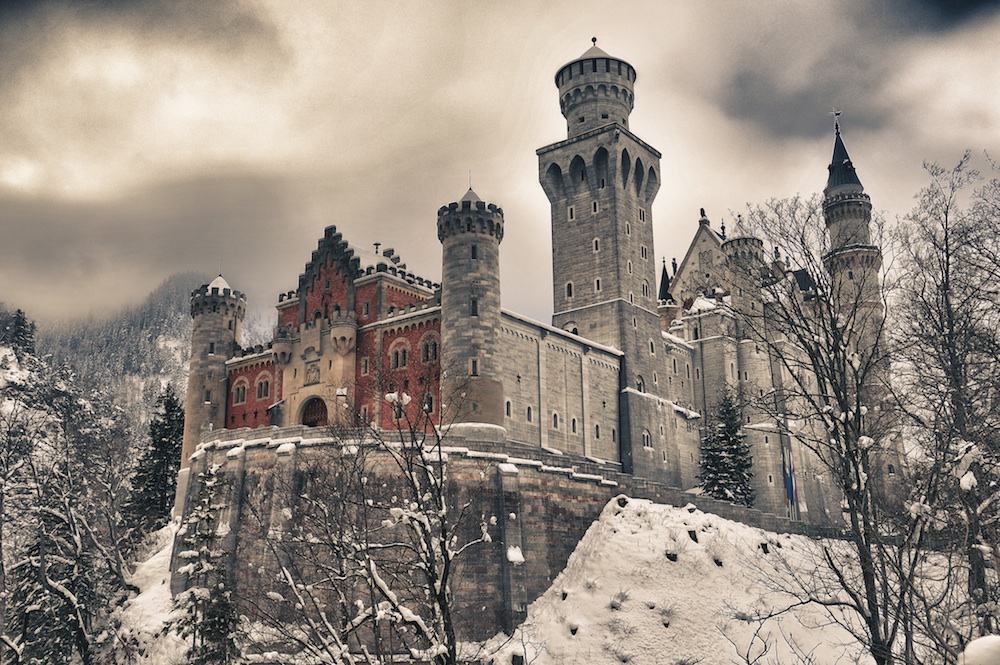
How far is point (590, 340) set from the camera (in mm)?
58656

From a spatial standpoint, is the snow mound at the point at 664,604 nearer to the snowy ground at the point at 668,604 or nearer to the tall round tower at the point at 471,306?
the snowy ground at the point at 668,604

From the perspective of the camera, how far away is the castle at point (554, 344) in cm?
4616

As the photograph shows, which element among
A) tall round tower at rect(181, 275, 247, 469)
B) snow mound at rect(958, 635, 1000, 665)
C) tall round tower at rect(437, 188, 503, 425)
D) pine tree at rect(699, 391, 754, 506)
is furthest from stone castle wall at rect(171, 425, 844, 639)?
snow mound at rect(958, 635, 1000, 665)

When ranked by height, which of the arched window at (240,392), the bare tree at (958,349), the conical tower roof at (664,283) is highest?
the conical tower roof at (664,283)

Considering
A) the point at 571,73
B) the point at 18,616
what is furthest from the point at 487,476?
the point at 571,73

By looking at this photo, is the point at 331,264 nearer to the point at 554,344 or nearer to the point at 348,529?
the point at 554,344

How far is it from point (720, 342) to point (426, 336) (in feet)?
95.6

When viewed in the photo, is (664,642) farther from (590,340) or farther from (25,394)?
(25,394)

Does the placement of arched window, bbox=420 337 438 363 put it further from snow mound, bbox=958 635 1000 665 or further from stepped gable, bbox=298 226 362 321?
snow mound, bbox=958 635 1000 665

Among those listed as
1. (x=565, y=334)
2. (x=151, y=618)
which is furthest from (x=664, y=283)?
(x=151, y=618)

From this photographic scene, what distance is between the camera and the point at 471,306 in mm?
45312

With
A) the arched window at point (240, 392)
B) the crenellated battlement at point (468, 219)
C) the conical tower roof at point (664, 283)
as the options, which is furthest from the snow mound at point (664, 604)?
the conical tower roof at point (664, 283)

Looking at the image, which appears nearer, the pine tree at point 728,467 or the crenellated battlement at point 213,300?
the pine tree at point 728,467

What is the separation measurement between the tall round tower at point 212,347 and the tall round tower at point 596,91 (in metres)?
26.5
